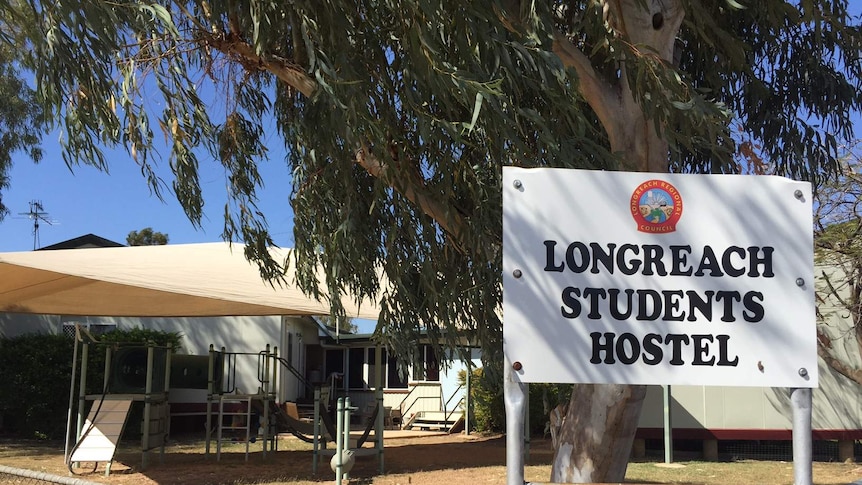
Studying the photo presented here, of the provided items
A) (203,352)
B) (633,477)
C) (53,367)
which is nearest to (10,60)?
(53,367)

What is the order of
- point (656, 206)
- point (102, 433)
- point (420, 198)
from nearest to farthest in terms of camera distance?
point (656, 206)
point (420, 198)
point (102, 433)

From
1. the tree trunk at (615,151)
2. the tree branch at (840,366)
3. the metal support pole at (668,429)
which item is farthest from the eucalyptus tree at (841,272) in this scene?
the tree trunk at (615,151)

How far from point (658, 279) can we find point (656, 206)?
0.71ft

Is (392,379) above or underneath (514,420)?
underneath

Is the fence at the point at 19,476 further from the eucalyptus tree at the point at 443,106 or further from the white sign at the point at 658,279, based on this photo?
the white sign at the point at 658,279

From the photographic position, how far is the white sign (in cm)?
220

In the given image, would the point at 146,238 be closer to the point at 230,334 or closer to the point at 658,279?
the point at 230,334

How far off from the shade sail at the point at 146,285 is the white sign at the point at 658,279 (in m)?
5.73

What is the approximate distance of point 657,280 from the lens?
223 centimetres

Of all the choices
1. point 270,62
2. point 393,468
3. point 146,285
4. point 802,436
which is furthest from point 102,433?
point 802,436

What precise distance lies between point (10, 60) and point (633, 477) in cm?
1242

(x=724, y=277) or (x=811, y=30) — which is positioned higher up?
(x=811, y=30)

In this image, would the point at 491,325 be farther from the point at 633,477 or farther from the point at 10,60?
the point at 10,60

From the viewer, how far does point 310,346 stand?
2108 cm
